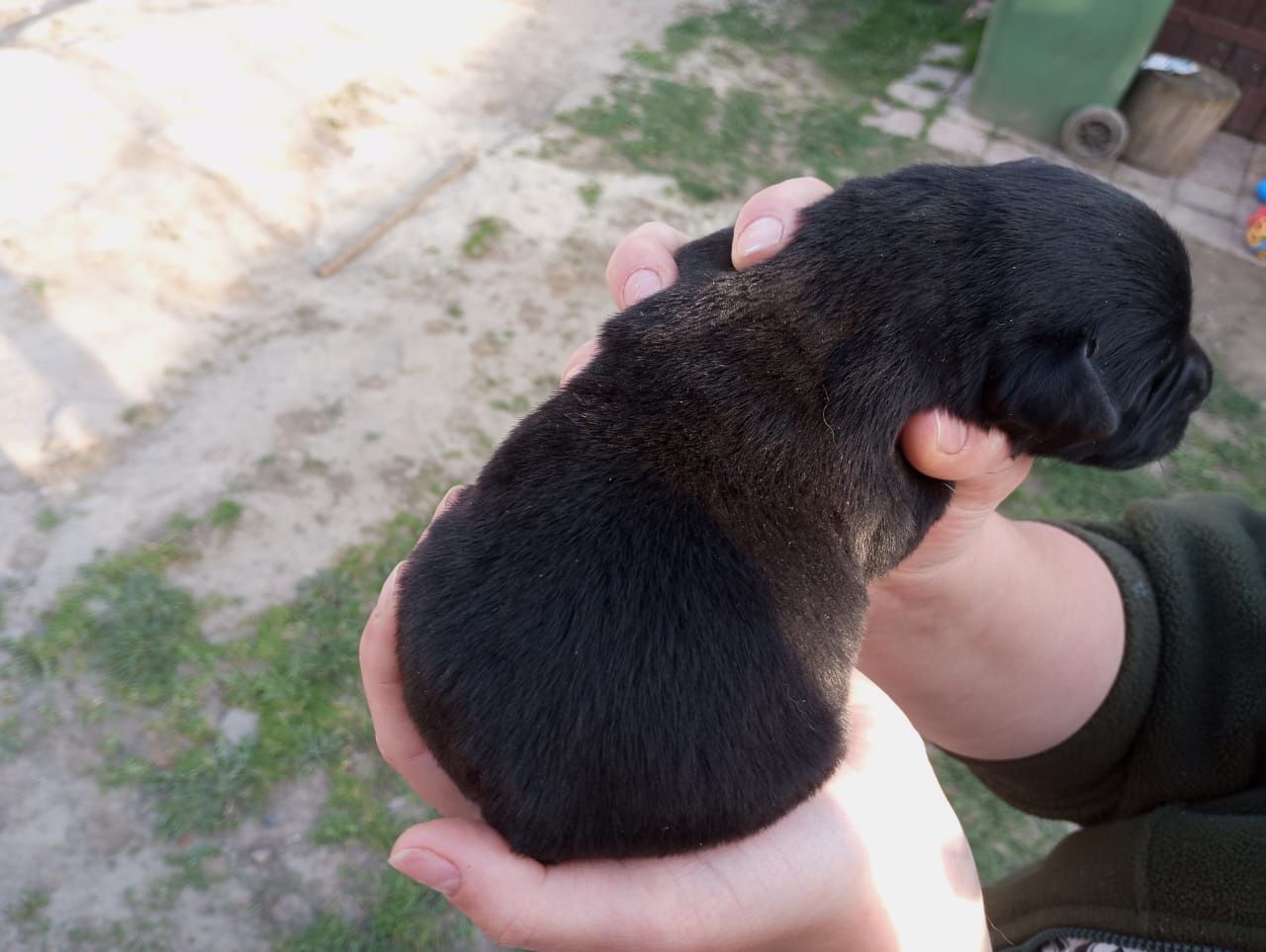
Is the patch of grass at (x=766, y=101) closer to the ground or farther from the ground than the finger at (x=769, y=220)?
closer to the ground

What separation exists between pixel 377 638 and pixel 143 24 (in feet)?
18.8

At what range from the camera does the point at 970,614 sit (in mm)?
2168

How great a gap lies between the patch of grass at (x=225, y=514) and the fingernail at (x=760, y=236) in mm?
2411

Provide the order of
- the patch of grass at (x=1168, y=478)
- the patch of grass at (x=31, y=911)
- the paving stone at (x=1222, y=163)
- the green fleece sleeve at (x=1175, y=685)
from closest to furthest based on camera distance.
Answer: the green fleece sleeve at (x=1175, y=685) → the patch of grass at (x=31, y=911) → the patch of grass at (x=1168, y=478) → the paving stone at (x=1222, y=163)

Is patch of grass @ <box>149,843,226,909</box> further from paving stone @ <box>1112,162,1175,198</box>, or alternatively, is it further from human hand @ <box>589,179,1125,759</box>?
paving stone @ <box>1112,162,1175,198</box>

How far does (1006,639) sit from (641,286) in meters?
1.19

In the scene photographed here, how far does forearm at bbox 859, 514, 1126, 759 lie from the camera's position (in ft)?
6.80

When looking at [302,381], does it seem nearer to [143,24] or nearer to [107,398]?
[107,398]

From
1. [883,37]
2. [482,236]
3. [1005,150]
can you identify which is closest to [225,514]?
[482,236]

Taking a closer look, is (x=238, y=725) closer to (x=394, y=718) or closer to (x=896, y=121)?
(x=394, y=718)

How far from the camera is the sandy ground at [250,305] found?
2844 mm

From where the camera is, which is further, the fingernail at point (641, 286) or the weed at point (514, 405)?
the weed at point (514, 405)

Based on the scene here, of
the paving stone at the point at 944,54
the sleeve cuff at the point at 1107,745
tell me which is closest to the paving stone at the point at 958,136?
the paving stone at the point at 944,54

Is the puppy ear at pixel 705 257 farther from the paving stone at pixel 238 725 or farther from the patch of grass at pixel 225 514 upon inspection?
the patch of grass at pixel 225 514
